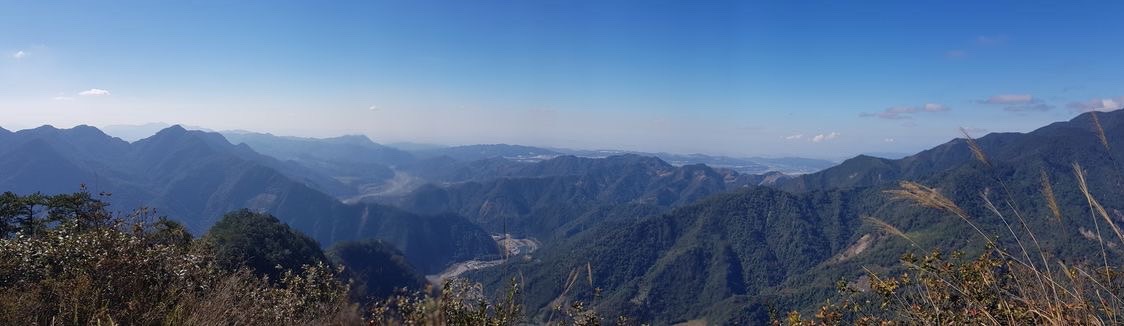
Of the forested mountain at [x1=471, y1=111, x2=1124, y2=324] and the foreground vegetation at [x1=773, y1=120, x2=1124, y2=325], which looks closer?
the foreground vegetation at [x1=773, y1=120, x2=1124, y2=325]

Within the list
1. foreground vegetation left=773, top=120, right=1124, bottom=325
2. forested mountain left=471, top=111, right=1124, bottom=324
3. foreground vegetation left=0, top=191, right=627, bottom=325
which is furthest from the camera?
forested mountain left=471, top=111, right=1124, bottom=324

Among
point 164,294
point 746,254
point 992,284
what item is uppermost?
point 992,284

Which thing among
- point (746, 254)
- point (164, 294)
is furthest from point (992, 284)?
point (746, 254)

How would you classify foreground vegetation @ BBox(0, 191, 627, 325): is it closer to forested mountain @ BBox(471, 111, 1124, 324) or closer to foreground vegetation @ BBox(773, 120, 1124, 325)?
foreground vegetation @ BBox(773, 120, 1124, 325)

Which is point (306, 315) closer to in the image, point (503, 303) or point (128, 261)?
point (128, 261)

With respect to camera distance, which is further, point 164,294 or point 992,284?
point 164,294

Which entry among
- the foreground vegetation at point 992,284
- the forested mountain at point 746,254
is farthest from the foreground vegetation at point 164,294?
the forested mountain at point 746,254

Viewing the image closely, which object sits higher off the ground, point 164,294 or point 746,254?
point 164,294

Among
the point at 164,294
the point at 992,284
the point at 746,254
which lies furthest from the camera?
the point at 746,254

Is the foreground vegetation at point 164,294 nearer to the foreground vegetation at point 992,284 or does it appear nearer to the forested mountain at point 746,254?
the foreground vegetation at point 992,284

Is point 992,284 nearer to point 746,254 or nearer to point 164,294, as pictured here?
point 164,294

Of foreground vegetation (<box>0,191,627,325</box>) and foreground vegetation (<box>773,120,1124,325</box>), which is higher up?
foreground vegetation (<box>773,120,1124,325</box>)

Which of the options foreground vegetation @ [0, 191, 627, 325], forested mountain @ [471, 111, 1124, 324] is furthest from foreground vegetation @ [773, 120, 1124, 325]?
forested mountain @ [471, 111, 1124, 324]

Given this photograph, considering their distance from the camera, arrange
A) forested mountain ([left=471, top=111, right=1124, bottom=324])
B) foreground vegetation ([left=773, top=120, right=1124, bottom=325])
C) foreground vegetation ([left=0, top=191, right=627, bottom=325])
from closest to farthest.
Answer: foreground vegetation ([left=773, top=120, right=1124, bottom=325]) < foreground vegetation ([left=0, top=191, right=627, bottom=325]) < forested mountain ([left=471, top=111, right=1124, bottom=324])
